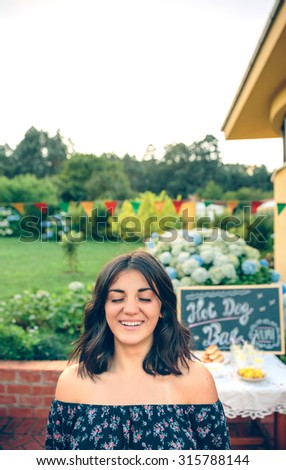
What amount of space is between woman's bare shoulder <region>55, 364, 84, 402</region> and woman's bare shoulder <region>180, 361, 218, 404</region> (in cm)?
34

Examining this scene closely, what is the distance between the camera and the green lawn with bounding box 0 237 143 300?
28.4ft

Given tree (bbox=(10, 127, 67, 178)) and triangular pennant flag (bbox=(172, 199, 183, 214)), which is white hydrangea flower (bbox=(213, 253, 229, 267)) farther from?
tree (bbox=(10, 127, 67, 178))

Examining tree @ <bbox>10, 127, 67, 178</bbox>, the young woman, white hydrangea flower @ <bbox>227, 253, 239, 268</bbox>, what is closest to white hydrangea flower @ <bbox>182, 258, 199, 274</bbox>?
white hydrangea flower @ <bbox>227, 253, 239, 268</bbox>

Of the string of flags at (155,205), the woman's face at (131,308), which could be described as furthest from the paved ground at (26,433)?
the string of flags at (155,205)

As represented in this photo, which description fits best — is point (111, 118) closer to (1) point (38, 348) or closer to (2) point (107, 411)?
(1) point (38, 348)

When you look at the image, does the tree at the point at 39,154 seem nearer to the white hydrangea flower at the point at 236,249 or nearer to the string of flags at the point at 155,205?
the string of flags at the point at 155,205

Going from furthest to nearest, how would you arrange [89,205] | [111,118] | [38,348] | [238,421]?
[111,118]
[89,205]
[38,348]
[238,421]

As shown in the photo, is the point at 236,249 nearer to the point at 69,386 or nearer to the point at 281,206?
the point at 281,206

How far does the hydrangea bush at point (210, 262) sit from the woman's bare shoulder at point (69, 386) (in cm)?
158

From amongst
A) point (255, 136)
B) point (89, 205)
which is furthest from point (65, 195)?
point (255, 136)

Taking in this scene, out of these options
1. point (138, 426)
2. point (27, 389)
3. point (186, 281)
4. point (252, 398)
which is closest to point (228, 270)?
point (186, 281)

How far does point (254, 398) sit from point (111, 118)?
2033cm

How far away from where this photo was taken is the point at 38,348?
3.47 metres

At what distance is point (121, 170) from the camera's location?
112 feet
